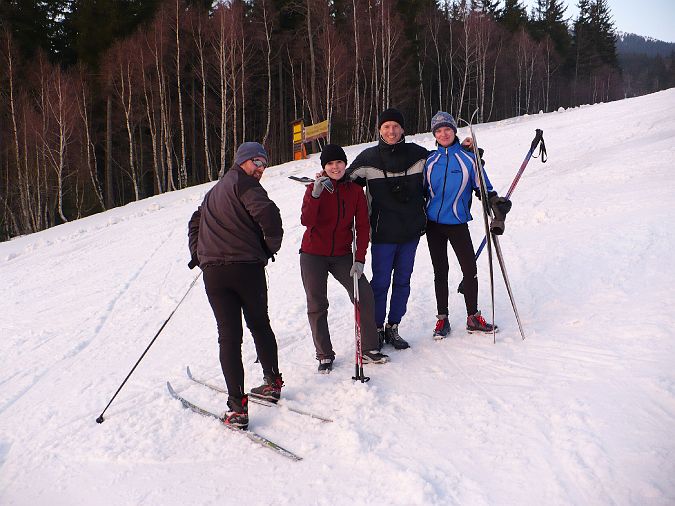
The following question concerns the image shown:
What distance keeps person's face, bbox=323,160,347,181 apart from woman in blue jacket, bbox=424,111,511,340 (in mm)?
828

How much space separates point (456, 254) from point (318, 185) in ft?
4.68

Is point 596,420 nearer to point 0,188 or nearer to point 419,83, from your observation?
point 0,188

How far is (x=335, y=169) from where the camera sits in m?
3.84

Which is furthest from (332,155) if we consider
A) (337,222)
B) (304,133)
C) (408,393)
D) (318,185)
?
(304,133)

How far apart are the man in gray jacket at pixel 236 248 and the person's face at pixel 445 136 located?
163cm

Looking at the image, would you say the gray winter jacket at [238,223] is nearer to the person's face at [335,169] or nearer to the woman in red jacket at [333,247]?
the woman in red jacket at [333,247]

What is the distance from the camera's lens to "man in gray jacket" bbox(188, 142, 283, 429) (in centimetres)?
325

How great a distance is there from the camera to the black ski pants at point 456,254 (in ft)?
14.2

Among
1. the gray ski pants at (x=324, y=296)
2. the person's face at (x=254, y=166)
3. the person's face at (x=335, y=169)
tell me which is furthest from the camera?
the gray ski pants at (x=324, y=296)

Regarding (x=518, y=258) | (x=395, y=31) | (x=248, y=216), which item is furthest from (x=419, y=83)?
(x=248, y=216)

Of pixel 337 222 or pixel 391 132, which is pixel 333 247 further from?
pixel 391 132

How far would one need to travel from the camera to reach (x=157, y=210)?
47.7 ft

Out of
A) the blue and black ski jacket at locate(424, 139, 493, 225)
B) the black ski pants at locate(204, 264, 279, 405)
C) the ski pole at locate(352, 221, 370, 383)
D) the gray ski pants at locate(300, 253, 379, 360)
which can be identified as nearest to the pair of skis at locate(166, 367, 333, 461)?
the black ski pants at locate(204, 264, 279, 405)

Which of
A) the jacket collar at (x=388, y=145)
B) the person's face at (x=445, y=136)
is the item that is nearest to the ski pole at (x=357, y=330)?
the jacket collar at (x=388, y=145)
